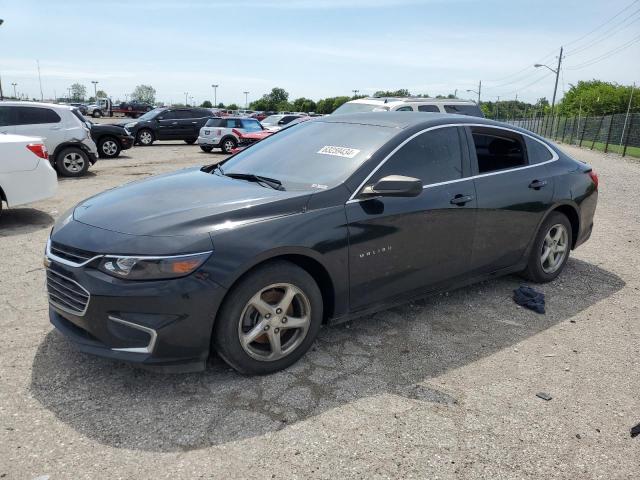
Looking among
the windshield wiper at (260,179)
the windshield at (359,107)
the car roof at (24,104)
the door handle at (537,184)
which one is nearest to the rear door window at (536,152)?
the door handle at (537,184)

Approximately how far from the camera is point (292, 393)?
314 centimetres

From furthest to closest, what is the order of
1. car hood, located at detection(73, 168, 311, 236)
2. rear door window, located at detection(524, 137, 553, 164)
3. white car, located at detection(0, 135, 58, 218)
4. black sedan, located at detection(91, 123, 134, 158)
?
1. black sedan, located at detection(91, 123, 134, 158)
2. white car, located at detection(0, 135, 58, 218)
3. rear door window, located at detection(524, 137, 553, 164)
4. car hood, located at detection(73, 168, 311, 236)

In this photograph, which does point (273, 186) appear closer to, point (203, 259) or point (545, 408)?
point (203, 259)

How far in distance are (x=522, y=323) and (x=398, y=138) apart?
1.83 metres

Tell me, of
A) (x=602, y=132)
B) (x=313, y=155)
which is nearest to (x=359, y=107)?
(x=313, y=155)

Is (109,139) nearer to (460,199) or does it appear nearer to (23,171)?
(23,171)

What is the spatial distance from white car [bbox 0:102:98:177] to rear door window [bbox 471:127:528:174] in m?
10.3

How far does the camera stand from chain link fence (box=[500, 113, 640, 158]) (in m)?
25.2

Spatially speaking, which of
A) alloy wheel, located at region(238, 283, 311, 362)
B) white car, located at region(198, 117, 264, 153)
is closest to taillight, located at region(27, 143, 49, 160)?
alloy wheel, located at region(238, 283, 311, 362)

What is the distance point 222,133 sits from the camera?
19969mm

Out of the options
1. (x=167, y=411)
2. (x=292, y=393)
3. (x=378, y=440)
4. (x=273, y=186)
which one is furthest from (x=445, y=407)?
(x=273, y=186)

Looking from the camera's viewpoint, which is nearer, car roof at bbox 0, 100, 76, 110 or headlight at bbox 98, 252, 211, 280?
headlight at bbox 98, 252, 211, 280

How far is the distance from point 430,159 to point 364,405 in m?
1.97

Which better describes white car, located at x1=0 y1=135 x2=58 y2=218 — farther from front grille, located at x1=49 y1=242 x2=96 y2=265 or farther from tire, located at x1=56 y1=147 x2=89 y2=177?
tire, located at x1=56 y1=147 x2=89 y2=177
